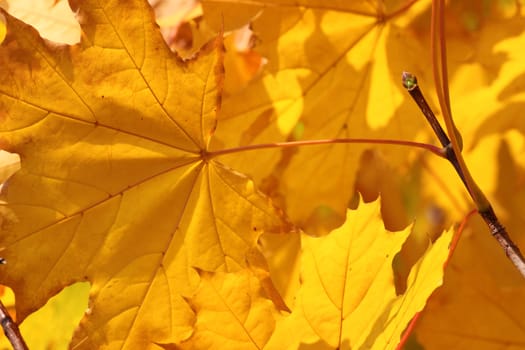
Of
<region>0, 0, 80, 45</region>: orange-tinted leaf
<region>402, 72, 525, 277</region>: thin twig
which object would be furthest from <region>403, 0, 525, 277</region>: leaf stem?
<region>0, 0, 80, 45</region>: orange-tinted leaf

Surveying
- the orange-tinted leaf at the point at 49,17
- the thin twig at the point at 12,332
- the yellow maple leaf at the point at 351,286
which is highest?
the orange-tinted leaf at the point at 49,17

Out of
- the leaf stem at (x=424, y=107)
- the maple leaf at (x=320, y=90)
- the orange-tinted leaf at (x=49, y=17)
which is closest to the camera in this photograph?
the leaf stem at (x=424, y=107)

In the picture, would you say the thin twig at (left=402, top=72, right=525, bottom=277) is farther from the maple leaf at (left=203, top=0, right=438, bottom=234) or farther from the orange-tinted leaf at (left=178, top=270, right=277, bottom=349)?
the maple leaf at (left=203, top=0, right=438, bottom=234)

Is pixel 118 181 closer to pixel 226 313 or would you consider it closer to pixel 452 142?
pixel 226 313

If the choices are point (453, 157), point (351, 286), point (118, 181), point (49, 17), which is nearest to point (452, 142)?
point (453, 157)

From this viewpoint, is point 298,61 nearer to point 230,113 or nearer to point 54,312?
point 230,113

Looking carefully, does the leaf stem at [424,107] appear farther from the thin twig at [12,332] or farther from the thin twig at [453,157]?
the thin twig at [12,332]

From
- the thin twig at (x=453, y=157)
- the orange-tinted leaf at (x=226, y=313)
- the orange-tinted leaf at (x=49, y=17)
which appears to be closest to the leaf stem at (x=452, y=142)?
the thin twig at (x=453, y=157)

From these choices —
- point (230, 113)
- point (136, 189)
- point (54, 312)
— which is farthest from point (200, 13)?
point (54, 312)
